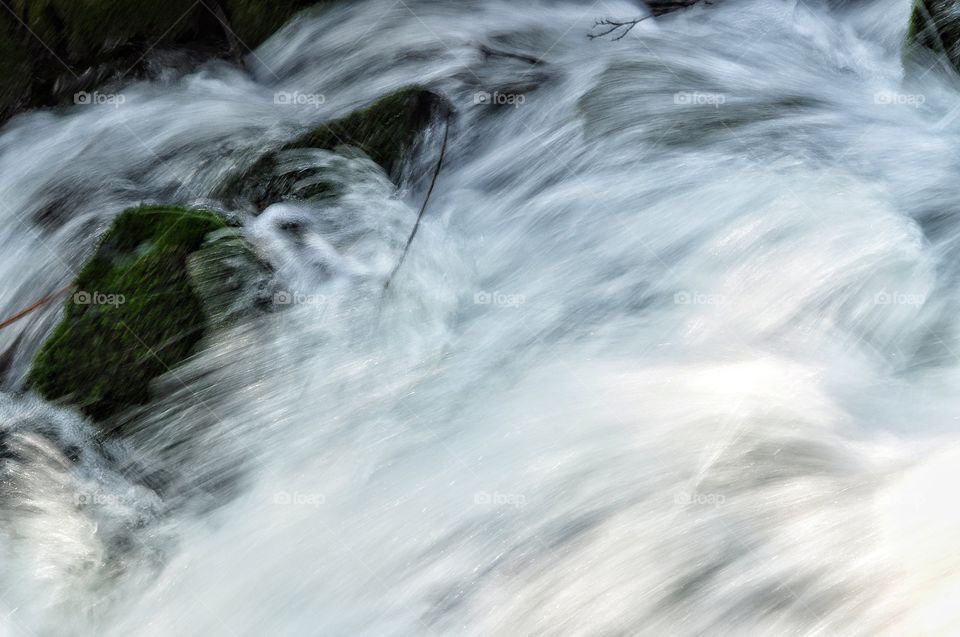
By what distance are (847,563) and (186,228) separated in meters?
3.06

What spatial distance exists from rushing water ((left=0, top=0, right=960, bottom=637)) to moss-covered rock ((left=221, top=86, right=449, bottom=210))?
0.36 ft

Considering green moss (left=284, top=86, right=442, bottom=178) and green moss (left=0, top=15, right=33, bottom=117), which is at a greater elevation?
green moss (left=0, top=15, right=33, bottom=117)

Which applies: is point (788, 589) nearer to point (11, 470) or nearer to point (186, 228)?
point (186, 228)

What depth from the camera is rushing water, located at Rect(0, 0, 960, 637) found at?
11.5ft

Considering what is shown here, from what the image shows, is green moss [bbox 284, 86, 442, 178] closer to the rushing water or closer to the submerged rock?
the rushing water

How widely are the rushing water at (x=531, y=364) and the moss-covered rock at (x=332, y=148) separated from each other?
0.11 meters

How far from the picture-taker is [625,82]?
4871 mm

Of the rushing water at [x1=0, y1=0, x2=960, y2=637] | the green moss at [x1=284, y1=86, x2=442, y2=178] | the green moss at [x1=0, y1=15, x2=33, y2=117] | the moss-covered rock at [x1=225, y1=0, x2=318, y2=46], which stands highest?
the moss-covered rock at [x1=225, y1=0, x2=318, y2=46]

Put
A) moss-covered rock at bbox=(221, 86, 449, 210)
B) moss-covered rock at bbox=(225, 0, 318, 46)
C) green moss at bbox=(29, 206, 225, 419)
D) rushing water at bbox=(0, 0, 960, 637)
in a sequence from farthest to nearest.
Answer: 1. moss-covered rock at bbox=(225, 0, 318, 46)
2. moss-covered rock at bbox=(221, 86, 449, 210)
3. green moss at bbox=(29, 206, 225, 419)
4. rushing water at bbox=(0, 0, 960, 637)

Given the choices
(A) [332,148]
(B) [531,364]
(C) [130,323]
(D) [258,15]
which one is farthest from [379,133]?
(C) [130,323]

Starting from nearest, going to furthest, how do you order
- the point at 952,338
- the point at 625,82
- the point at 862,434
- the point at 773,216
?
the point at 862,434 < the point at 952,338 < the point at 773,216 < the point at 625,82

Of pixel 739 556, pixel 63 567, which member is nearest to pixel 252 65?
pixel 63 567

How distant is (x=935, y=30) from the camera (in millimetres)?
4586

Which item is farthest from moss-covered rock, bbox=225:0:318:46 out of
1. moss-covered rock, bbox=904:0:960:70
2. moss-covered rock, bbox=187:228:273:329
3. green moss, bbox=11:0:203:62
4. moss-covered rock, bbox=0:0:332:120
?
moss-covered rock, bbox=904:0:960:70
